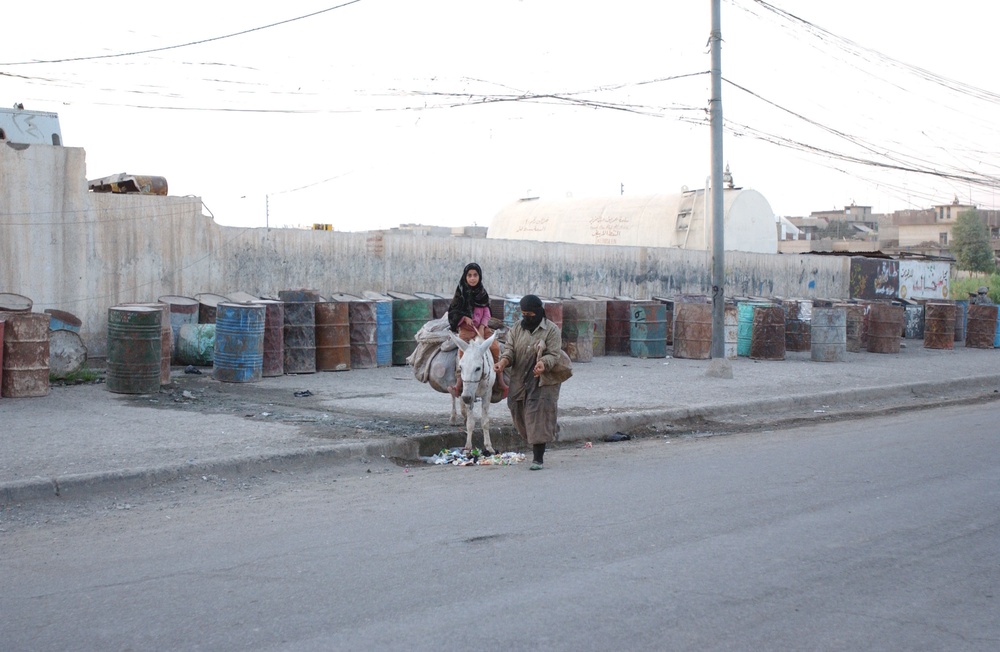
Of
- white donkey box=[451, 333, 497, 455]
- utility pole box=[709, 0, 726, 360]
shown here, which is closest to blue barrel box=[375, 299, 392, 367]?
utility pole box=[709, 0, 726, 360]

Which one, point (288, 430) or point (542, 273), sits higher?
point (542, 273)

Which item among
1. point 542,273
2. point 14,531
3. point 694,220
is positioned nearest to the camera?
A: point 14,531

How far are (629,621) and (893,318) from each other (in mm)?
20774

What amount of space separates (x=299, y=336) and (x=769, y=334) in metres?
10.6

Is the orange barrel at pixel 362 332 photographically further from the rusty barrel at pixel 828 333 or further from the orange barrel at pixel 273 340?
the rusty barrel at pixel 828 333

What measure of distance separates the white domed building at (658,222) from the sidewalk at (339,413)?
14973 millimetres

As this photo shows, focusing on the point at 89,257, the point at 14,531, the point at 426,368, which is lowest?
the point at 14,531

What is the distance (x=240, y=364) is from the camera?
13.7 m

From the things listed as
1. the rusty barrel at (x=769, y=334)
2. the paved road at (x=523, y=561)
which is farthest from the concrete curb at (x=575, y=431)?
the rusty barrel at (x=769, y=334)

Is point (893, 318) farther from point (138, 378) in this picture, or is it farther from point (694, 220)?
point (138, 378)

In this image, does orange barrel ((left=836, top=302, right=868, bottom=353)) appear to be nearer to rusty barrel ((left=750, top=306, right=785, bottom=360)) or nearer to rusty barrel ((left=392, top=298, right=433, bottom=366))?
rusty barrel ((left=750, top=306, right=785, bottom=360))

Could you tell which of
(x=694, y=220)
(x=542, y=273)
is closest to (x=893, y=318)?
(x=542, y=273)

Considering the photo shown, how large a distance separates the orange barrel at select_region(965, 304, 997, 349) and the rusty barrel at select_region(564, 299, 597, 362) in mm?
13491

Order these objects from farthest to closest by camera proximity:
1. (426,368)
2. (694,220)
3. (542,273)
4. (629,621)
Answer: (694,220) < (542,273) < (426,368) < (629,621)
